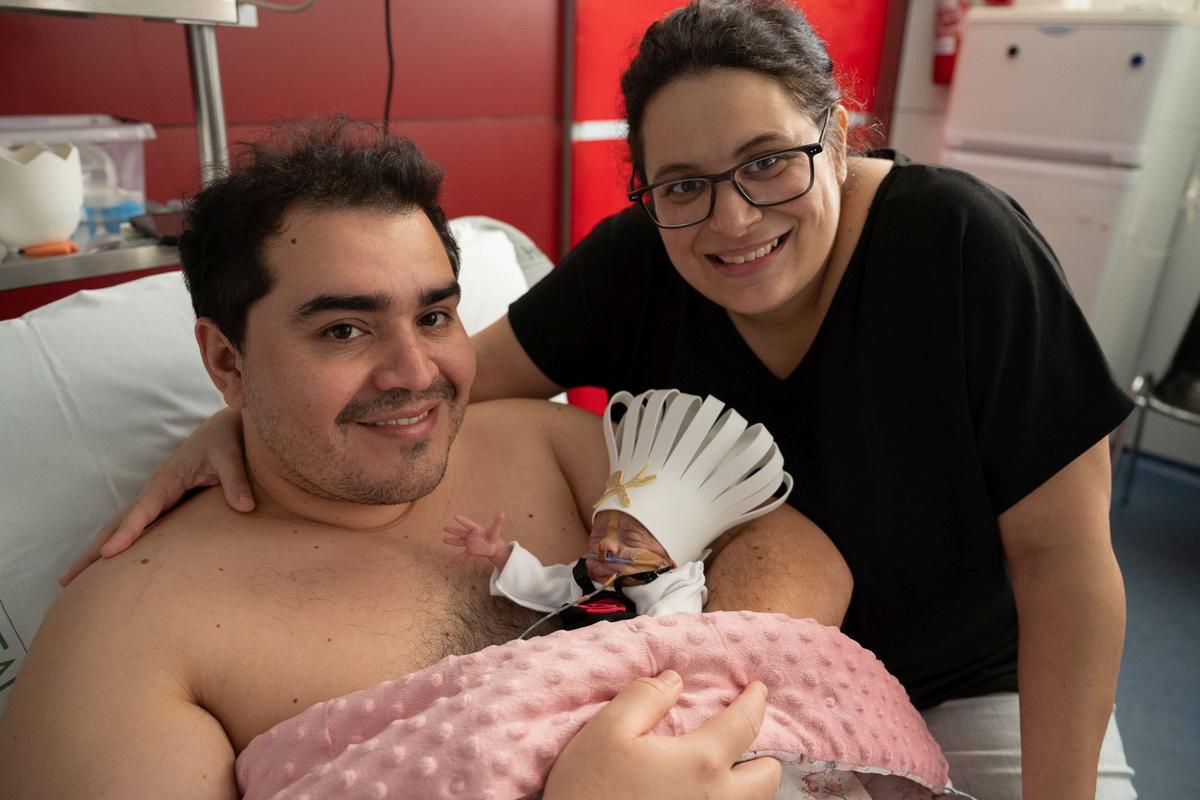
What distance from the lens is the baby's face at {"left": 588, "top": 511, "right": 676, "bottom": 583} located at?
1.16 meters

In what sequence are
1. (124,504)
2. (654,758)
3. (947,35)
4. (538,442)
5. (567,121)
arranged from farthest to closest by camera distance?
(947,35) → (567,121) → (538,442) → (124,504) → (654,758)

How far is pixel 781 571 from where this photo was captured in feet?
3.87

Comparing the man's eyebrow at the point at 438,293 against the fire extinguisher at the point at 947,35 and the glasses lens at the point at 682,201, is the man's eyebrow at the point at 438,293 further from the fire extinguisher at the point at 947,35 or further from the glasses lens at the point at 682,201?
the fire extinguisher at the point at 947,35

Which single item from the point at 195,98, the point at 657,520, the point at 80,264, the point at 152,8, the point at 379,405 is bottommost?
the point at 657,520

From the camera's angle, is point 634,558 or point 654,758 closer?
point 654,758

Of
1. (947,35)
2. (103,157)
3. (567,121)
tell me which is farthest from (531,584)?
(947,35)

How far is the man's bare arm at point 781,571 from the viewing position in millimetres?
1147

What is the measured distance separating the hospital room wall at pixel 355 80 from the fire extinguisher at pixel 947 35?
208 cm

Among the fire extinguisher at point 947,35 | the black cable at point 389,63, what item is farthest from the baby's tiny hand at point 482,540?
the fire extinguisher at point 947,35

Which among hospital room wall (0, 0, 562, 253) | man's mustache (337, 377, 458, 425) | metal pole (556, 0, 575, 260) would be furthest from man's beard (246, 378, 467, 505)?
metal pole (556, 0, 575, 260)

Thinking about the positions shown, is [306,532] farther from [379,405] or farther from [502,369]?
[502,369]

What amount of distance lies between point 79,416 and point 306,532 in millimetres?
405

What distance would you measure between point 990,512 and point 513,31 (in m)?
1.98

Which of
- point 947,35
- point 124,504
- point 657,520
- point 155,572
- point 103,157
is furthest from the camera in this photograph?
point 947,35
